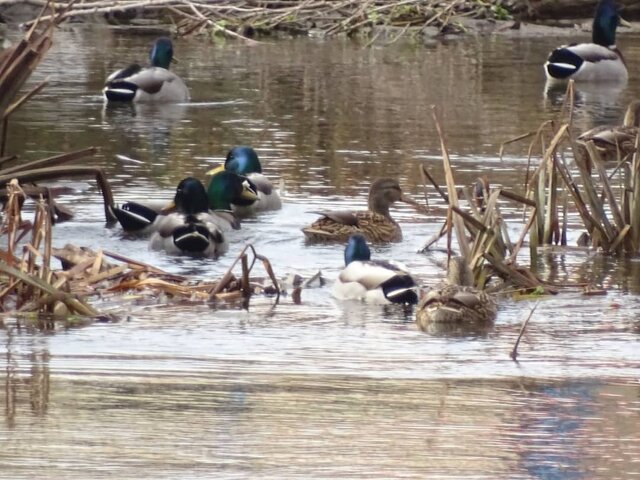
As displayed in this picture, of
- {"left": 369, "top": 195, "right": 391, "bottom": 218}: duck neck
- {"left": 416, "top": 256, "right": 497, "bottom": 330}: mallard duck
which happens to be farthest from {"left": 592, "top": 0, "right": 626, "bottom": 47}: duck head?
{"left": 416, "top": 256, "right": 497, "bottom": 330}: mallard duck

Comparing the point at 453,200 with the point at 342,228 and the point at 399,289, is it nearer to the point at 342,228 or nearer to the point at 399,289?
the point at 399,289

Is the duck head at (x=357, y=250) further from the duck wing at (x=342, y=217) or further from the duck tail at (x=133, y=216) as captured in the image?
the duck tail at (x=133, y=216)

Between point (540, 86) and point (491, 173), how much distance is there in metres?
7.91

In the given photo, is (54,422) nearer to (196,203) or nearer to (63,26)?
(196,203)

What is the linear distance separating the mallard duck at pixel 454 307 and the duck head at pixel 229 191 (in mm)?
3732

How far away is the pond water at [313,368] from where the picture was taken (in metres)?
5.63

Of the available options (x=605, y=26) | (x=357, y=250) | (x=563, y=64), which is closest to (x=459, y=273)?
(x=357, y=250)

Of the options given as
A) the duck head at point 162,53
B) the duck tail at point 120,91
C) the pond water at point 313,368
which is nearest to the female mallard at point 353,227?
the pond water at point 313,368

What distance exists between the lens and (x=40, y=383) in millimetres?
6648

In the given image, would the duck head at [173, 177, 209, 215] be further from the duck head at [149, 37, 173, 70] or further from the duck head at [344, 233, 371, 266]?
the duck head at [149, 37, 173, 70]

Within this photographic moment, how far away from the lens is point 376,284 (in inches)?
→ 358

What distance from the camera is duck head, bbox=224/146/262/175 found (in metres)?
12.8

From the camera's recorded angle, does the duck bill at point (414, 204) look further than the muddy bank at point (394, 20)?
No

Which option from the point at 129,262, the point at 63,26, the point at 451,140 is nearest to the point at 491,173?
the point at 451,140
